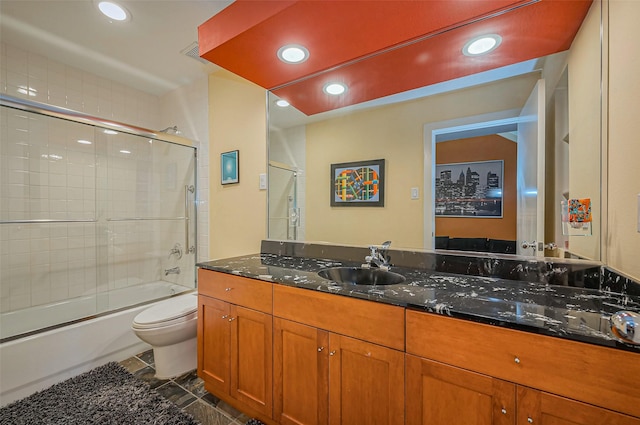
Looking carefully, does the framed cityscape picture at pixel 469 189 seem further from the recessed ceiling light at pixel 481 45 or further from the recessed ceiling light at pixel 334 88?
the recessed ceiling light at pixel 334 88

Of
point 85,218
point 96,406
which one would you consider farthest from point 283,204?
point 85,218

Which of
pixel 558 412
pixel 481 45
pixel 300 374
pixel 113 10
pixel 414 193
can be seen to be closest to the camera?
pixel 558 412

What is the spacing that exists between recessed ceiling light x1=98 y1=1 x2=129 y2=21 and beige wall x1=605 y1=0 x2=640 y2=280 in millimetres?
2621

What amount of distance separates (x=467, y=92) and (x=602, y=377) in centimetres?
139

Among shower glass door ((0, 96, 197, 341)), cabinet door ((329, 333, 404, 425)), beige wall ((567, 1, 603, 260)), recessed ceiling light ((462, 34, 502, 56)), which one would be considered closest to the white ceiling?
shower glass door ((0, 96, 197, 341))

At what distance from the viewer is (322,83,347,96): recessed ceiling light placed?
1.84 metres

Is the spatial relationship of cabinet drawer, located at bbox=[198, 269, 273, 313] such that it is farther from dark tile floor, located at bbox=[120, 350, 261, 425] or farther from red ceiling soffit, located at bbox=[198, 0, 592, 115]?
red ceiling soffit, located at bbox=[198, 0, 592, 115]

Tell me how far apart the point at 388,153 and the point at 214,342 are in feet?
5.22

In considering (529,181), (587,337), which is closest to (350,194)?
(529,181)

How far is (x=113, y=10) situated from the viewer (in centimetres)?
177

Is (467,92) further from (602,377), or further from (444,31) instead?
(602,377)

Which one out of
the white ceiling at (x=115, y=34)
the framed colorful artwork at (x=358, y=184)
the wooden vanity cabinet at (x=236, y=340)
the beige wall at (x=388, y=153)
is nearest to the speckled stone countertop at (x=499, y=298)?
the wooden vanity cabinet at (x=236, y=340)

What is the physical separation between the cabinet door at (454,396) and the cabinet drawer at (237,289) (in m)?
0.73

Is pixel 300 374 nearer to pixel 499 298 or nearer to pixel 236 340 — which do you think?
pixel 236 340
